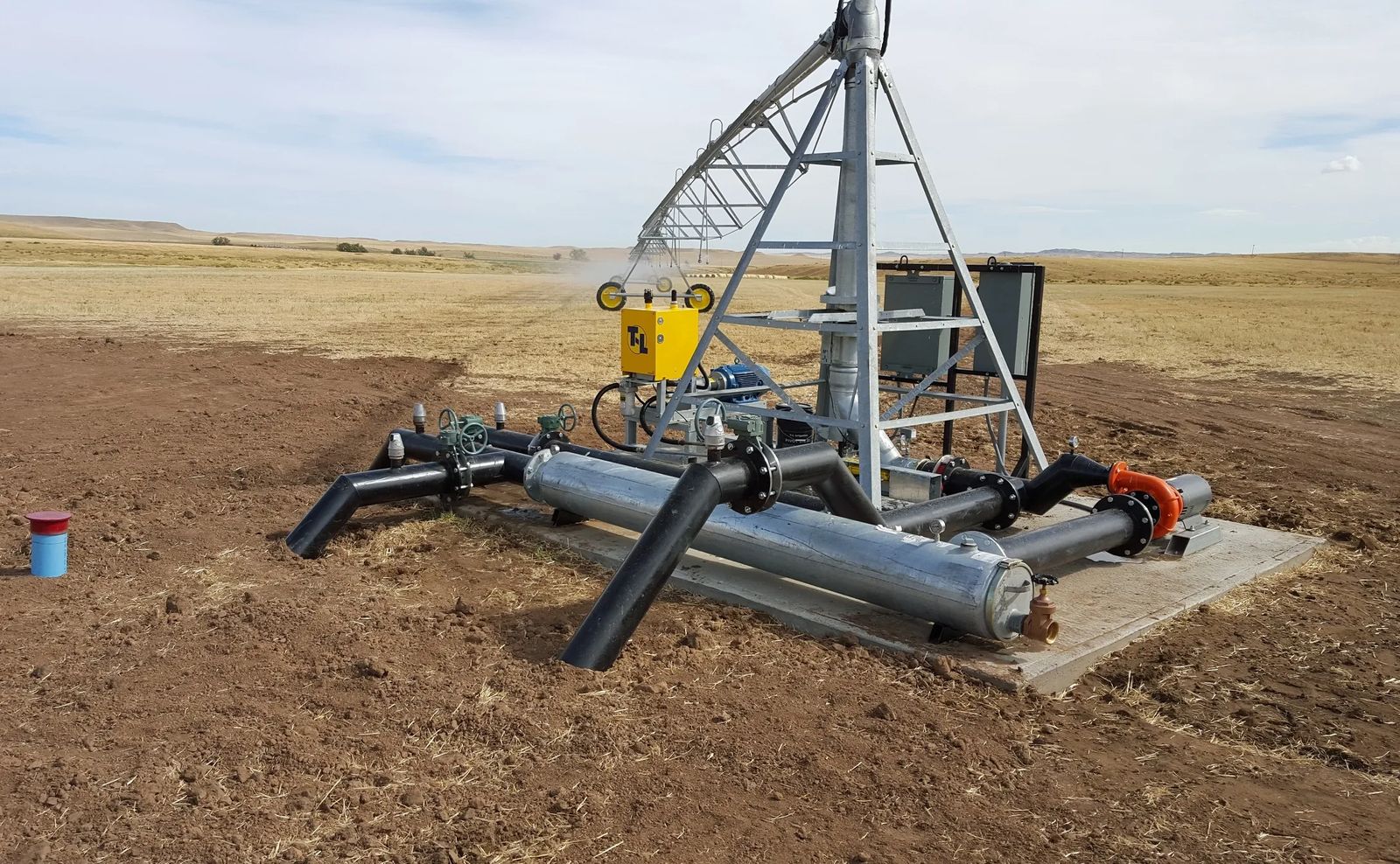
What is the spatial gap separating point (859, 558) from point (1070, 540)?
5.05 ft

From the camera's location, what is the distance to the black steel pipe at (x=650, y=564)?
486 cm

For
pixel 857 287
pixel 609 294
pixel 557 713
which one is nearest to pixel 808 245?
pixel 857 287

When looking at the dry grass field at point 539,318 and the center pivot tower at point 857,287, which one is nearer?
the center pivot tower at point 857,287

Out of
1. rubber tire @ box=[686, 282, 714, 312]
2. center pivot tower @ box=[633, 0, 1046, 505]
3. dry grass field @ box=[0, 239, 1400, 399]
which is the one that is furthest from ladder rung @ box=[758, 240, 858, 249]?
dry grass field @ box=[0, 239, 1400, 399]

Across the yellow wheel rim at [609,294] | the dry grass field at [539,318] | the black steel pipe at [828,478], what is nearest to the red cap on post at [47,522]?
the black steel pipe at [828,478]

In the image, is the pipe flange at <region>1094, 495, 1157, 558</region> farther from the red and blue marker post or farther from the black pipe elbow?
the red and blue marker post

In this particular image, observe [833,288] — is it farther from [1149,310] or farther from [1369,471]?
[1149,310]

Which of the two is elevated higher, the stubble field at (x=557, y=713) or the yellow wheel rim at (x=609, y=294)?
the yellow wheel rim at (x=609, y=294)

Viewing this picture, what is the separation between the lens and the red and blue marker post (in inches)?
241

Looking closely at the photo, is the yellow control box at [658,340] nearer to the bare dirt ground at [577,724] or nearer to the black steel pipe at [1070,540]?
the bare dirt ground at [577,724]

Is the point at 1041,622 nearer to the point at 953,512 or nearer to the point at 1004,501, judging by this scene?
the point at 953,512

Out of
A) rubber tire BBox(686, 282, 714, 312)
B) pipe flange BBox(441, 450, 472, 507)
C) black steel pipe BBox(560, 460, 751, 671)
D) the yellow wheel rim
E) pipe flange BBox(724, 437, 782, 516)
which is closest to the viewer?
black steel pipe BBox(560, 460, 751, 671)

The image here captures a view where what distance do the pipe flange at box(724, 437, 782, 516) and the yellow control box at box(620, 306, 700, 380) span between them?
4.10m

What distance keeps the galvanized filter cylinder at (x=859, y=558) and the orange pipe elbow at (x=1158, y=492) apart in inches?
81.9
